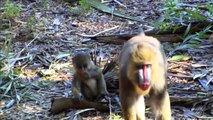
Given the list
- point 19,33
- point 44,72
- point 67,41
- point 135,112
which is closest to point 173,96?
point 135,112

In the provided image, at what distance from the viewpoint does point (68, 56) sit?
634 centimetres

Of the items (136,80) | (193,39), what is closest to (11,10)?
(193,39)

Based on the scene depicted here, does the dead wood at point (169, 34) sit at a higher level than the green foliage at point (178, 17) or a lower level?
lower

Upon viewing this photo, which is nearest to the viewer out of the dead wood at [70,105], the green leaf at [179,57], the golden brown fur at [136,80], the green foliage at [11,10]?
the golden brown fur at [136,80]

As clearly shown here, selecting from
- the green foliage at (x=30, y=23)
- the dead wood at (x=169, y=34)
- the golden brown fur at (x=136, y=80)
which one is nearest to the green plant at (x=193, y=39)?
the dead wood at (x=169, y=34)

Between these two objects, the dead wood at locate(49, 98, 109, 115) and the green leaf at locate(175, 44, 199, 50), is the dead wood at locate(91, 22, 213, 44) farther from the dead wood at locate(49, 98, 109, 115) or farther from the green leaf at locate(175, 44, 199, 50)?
the dead wood at locate(49, 98, 109, 115)

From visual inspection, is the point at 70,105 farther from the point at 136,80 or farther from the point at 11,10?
the point at 11,10

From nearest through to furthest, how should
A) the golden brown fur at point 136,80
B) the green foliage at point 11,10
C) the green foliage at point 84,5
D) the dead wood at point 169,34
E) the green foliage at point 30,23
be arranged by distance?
the golden brown fur at point 136,80 → the dead wood at point 169,34 → the green foliage at point 30,23 → the green foliage at point 11,10 → the green foliage at point 84,5

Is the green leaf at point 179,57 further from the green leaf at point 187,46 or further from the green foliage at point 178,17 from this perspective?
the green foliage at point 178,17

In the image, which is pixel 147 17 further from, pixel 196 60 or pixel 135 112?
pixel 135 112

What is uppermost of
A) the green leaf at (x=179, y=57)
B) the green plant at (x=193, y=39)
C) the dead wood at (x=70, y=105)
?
the green plant at (x=193, y=39)

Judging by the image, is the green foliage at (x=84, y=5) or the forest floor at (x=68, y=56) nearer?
the forest floor at (x=68, y=56)

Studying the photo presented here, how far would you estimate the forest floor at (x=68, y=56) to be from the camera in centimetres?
488

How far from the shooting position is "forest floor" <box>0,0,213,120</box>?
4883 millimetres
